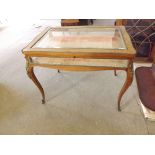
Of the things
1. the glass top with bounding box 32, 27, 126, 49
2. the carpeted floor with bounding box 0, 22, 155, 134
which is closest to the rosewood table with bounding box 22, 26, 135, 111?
the glass top with bounding box 32, 27, 126, 49

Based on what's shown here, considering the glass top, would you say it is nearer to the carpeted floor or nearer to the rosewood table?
the rosewood table

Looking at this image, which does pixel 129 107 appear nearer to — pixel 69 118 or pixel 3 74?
pixel 69 118

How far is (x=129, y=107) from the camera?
146 cm

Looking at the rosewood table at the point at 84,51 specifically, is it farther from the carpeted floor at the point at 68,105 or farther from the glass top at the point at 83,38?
the carpeted floor at the point at 68,105

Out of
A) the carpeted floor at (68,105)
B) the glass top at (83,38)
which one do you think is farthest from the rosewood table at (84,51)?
the carpeted floor at (68,105)

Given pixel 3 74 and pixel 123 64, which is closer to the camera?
pixel 123 64

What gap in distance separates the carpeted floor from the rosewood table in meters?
0.13

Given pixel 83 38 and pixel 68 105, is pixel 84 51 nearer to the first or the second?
pixel 83 38

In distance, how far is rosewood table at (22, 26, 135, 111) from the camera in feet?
3.77

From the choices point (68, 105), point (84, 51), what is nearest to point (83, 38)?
point (84, 51)

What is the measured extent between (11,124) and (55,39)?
2.78ft

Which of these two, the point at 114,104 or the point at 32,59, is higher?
the point at 32,59

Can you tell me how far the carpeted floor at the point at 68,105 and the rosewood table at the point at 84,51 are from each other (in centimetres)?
13

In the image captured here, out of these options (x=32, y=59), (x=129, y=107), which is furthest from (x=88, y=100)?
(x=32, y=59)
